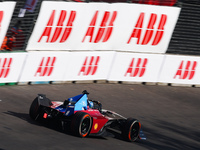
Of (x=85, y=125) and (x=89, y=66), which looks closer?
(x=85, y=125)

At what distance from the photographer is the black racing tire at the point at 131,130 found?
1167 centimetres

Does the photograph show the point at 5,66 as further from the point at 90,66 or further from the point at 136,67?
the point at 136,67

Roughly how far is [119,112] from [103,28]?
3.55m

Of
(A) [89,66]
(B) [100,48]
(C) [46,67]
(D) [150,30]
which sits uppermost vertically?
(D) [150,30]

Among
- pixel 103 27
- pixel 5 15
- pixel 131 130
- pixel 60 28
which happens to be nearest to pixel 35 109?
pixel 131 130

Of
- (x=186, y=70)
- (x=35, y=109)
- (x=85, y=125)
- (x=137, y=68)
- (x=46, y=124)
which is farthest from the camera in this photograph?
(x=186, y=70)

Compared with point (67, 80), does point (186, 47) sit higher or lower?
higher

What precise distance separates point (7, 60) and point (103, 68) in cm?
386

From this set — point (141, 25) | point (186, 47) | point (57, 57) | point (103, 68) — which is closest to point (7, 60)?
point (57, 57)

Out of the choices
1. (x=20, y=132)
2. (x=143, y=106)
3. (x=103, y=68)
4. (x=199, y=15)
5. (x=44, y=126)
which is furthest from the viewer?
(x=199, y=15)

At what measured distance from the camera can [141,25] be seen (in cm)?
1778

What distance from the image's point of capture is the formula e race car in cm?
1090

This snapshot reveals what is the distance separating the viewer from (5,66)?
14789 millimetres

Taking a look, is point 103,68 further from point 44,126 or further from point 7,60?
point 44,126
